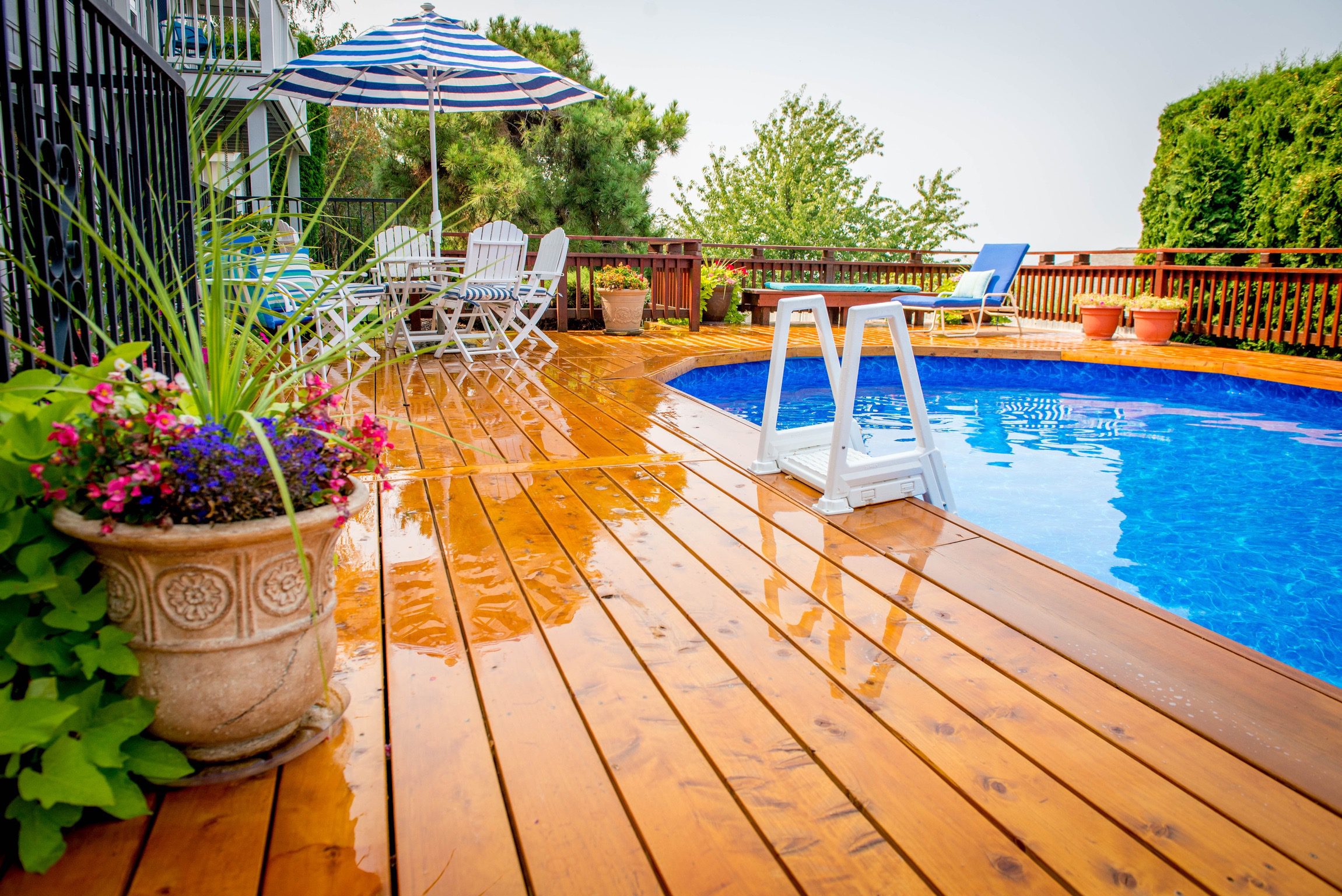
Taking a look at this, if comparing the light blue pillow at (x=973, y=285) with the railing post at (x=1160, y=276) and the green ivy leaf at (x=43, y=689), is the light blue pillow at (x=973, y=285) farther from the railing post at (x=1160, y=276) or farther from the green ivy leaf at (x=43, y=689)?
the green ivy leaf at (x=43, y=689)

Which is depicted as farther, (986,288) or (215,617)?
(986,288)

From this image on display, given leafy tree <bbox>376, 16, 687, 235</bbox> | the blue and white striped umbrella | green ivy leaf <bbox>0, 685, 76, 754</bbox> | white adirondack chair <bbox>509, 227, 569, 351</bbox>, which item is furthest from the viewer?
leafy tree <bbox>376, 16, 687, 235</bbox>

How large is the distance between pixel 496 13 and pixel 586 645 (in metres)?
17.9

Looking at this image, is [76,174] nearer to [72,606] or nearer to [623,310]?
[72,606]

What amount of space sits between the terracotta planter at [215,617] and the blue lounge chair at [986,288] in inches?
325

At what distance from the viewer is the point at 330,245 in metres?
8.73

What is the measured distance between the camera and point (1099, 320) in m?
8.63

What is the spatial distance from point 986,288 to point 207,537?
9071 mm

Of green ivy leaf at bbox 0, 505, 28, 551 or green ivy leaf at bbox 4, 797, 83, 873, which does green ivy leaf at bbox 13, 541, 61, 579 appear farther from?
green ivy leaf at bbox 4, 797, 83, 873

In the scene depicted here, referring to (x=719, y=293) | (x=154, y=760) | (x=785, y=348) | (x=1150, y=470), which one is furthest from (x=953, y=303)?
(x=154, y=760)

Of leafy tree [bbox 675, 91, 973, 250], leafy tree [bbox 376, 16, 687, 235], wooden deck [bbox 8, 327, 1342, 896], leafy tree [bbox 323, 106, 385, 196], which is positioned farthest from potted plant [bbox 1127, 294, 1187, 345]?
leafy tree [bbox 675, 91, 973, 250]

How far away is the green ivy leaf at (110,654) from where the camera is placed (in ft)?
3.58

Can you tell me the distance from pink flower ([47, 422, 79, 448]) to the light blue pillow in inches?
346

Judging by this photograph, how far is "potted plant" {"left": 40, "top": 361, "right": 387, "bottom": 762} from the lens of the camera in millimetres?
1104
